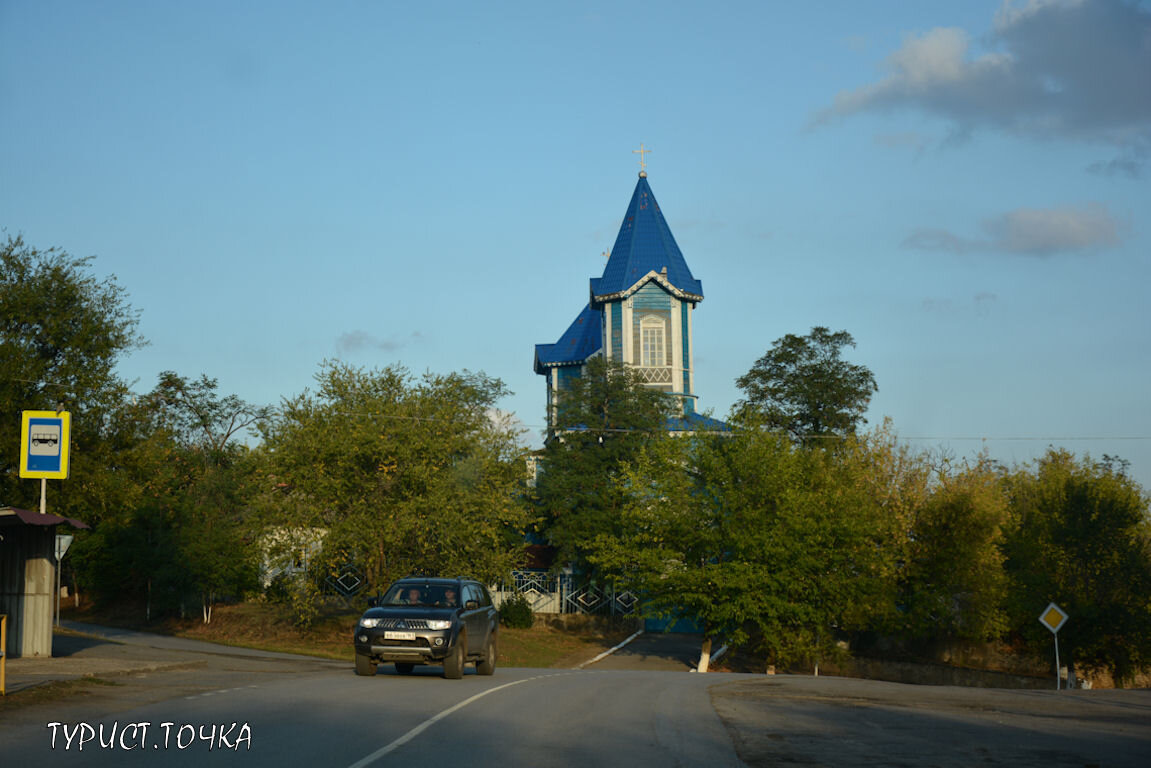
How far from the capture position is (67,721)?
1195cm

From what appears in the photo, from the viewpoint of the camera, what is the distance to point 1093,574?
40.8 meters

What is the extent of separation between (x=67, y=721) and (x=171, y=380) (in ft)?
203

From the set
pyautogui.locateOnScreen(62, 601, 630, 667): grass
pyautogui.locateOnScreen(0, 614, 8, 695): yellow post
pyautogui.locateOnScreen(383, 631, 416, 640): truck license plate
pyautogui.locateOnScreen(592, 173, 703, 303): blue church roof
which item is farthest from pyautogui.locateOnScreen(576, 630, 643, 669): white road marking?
pyautogui.locateOnScreen(0, 614, 8, 695): yellow post

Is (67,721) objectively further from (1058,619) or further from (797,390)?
(797,390)

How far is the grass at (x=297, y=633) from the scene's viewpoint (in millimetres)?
38000

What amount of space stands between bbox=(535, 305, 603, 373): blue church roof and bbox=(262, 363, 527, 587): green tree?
115ft

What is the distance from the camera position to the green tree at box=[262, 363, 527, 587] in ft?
119

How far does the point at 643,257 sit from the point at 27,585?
167ft

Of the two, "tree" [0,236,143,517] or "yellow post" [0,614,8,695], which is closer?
"yellow post" [0,614,8,695]

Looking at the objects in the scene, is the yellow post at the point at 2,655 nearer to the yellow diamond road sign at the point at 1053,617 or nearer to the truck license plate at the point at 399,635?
the truck license plate at the point at 399,635

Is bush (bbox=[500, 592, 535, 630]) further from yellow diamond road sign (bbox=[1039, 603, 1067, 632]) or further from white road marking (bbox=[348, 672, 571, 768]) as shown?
white road marking (bbox=[348, 672, 571, 768])

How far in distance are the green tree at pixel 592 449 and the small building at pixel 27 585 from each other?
34.6 meters

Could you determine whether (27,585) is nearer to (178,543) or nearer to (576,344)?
(178,543)

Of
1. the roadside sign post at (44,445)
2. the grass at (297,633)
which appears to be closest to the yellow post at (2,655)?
the roadside sign post at (44,445)
